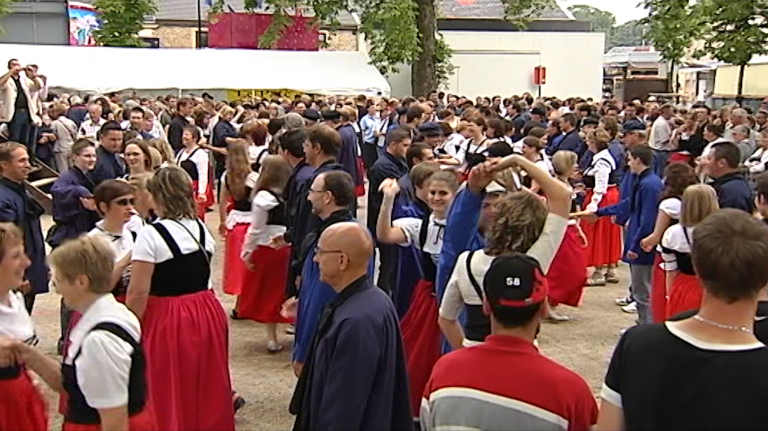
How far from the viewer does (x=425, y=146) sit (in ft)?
23.8

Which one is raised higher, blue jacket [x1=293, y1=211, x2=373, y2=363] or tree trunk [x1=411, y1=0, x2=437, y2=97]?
tree trunk [x1=411, y1=0, x2=437, y2=97]

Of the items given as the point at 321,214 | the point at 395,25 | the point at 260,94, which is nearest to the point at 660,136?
the point at 395,25

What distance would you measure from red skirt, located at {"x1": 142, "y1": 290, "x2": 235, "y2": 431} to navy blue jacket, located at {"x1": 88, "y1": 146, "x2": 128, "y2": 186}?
2.61m

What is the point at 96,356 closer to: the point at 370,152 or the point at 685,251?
the point at 685,251

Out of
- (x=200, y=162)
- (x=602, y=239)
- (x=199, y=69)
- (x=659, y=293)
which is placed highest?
(x=199, y=69)

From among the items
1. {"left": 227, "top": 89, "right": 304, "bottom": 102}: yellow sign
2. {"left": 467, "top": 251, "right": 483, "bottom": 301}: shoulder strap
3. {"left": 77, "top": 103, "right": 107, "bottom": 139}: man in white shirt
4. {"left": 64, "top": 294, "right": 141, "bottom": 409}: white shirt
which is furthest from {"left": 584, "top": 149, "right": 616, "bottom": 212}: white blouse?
{"left": 227, "top": 89, "right": 304, "bottom": 102}: yellow sign

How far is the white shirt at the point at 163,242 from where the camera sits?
15.1ft

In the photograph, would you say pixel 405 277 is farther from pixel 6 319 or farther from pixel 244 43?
pixel 244 43

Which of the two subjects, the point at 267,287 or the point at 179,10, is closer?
the point at 267,287

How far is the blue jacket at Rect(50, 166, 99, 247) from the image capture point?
668 cm

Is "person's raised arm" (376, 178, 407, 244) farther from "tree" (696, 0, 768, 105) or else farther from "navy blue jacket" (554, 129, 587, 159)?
"tree" (696, 0, 768, 105)

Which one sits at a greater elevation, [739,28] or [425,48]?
[739,28]

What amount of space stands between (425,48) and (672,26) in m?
8.41

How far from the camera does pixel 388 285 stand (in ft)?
22.2
